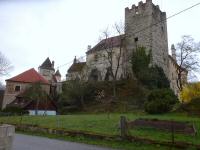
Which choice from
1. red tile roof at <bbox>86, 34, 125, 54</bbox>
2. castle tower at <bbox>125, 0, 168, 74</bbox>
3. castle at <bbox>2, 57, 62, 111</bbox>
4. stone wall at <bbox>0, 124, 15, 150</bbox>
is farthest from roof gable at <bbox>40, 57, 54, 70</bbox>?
stone wall at <bbox>0, 124, 15, 150</bbox>

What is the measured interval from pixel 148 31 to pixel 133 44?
4038mm

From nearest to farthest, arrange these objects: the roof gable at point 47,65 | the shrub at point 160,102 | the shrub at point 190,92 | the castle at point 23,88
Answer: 1. the shrub at point 160,102
2. the shrub at point 190,92
3. the castle at point 23,88
4. the roof gable at point 47,65

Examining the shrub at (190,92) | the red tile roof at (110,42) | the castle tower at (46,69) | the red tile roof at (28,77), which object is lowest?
the shrub at (190,92)

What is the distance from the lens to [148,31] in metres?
49.9

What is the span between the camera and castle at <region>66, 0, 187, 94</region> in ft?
164

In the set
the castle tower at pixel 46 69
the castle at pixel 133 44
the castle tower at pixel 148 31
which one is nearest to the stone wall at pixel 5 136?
the castle at pixel 133 44

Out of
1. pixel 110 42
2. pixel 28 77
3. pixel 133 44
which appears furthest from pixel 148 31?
pixel 28 77

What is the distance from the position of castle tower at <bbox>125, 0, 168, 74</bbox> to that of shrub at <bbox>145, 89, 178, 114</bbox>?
20.1 m

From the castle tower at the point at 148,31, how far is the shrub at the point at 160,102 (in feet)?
66.1

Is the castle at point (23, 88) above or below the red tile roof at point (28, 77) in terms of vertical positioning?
below

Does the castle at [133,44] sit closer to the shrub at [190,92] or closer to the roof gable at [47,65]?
the shrub at [190,92]

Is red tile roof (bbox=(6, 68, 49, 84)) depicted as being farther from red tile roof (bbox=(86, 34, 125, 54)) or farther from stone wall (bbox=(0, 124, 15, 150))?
stone wall (bbox=(0, 124, 15, 150))

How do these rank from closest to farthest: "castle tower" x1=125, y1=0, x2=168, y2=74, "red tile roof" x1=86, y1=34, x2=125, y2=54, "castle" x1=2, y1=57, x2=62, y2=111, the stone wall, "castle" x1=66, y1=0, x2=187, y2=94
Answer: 1. the stone wall
2. "castle tower" x1=125, y1=0, x2=168, y2=74
3. "castle" x1=66, y1=0, x2=187, y2=94
4. "castle" x1=2, y1=57, x2=62, y2=111
5. "red tile roof" x1=86, y1=34, x2=125, y2=54

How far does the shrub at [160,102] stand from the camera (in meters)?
27.9
